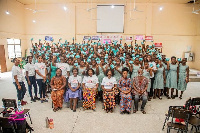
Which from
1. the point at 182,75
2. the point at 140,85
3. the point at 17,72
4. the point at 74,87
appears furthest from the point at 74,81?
the point at 182,75

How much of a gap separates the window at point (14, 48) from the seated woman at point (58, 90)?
333 inches

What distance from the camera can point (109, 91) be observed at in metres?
4.47

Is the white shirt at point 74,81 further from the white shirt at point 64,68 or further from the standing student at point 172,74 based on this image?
the standing student at point 172,74

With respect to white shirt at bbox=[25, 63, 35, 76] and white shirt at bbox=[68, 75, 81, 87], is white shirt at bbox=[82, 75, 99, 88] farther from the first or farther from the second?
white shirt at bbox=[25, 63, 35, 76]

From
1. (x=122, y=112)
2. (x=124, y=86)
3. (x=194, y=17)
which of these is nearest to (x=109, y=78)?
(x=124, y=86)

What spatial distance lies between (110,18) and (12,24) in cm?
716

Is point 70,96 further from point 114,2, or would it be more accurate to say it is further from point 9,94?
point 114,2

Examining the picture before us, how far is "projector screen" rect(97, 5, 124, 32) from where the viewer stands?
1213 cm

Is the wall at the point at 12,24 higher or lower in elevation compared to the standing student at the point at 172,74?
higher

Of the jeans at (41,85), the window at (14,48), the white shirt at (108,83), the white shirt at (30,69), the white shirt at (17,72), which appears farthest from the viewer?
the window at (14,48)

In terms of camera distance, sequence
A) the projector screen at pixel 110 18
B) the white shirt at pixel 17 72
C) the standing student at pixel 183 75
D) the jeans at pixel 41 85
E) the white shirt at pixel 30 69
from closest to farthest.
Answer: the white shirt at pixel 17 72, the white shirt at pixel 30 69, the jeans at pixel 41 85, the standing student at pixel 183 75, the projector screen at pixel 110 18

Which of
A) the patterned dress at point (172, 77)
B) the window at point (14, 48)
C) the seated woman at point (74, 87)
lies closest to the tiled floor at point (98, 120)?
the seated woman at point (74, 87)

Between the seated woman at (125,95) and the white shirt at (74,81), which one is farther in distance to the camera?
the white shirt at (74,81)

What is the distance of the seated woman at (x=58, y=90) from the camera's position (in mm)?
4480
